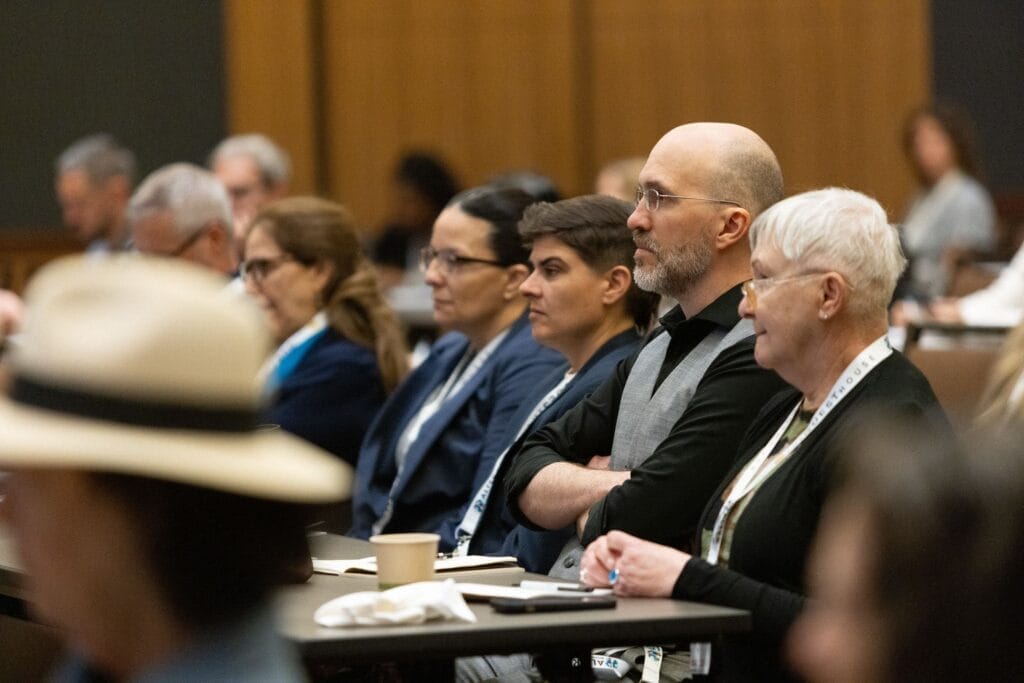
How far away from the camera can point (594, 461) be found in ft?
12.2

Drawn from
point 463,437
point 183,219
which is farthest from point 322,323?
point 183,219

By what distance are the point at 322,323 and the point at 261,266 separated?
1.12ft

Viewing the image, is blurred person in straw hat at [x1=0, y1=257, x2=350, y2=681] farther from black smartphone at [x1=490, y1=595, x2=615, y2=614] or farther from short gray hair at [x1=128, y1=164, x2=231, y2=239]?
short gray hair at [x1=128, y1=164, x2=231, y2=239]

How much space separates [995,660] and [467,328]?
12.3 feet

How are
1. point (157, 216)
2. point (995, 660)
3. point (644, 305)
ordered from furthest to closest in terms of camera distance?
point (157, 216)
point (644, 305)
point (995, 660)

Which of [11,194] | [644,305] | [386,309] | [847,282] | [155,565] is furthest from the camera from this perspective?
[11,194]

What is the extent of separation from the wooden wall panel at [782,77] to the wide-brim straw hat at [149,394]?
932 cm

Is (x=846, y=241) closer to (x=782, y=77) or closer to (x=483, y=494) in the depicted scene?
(x=483, y=494)

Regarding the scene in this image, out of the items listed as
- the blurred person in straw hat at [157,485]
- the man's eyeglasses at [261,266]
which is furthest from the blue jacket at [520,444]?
the blurred person in straw hat at [157,485]

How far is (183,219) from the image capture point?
6090 millimetres

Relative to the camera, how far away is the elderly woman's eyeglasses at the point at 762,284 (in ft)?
10.4

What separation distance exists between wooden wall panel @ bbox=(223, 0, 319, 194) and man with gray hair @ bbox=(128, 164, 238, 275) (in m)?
4.30

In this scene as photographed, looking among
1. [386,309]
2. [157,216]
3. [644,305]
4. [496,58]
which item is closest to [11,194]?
[496,58]

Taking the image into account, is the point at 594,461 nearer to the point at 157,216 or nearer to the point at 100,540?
the point at 100,540
